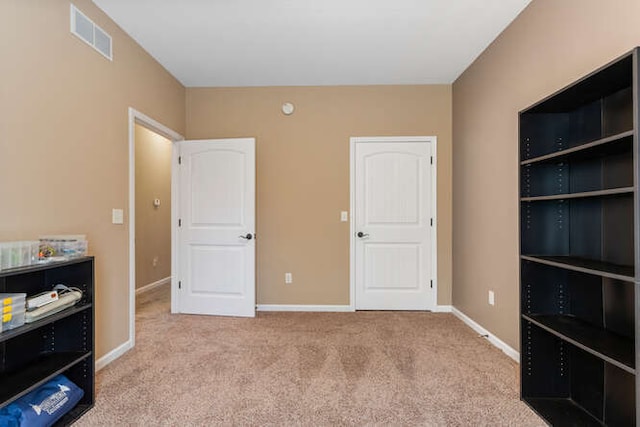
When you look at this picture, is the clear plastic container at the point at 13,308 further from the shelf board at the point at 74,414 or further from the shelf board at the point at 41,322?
the shelf board at the point at 74,414

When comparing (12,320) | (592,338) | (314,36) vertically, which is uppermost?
(314,36)

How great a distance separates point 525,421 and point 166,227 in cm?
493

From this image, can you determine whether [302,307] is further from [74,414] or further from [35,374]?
[35,374]

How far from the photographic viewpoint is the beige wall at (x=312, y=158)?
3672mm

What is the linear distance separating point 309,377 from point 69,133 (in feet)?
7.27

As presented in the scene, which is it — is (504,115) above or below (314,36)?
below

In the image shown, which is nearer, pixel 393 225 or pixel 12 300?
pixel 12 300

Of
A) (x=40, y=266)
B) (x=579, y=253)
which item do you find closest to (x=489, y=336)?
(x=579, y=253)

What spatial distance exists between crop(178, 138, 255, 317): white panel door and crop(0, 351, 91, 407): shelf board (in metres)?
1.69

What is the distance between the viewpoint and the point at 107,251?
2391mm

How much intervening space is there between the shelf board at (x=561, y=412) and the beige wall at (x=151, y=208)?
4452 mm

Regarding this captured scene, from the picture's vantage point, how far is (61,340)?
6.18 ft

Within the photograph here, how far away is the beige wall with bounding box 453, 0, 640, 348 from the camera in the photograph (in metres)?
1.78

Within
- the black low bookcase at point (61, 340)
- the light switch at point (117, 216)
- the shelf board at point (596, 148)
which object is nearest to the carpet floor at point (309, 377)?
the black low bookcase at point (61, 340)
